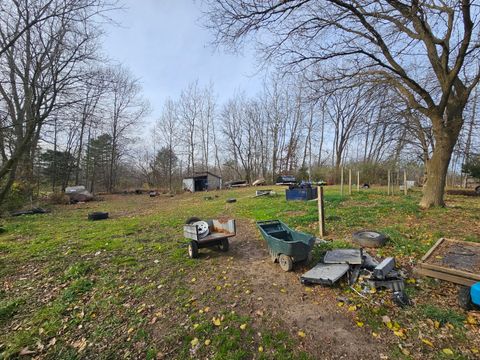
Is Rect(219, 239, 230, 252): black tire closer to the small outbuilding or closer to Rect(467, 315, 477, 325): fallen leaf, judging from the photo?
Rect(467, 315, 477, 325): fallen leaf

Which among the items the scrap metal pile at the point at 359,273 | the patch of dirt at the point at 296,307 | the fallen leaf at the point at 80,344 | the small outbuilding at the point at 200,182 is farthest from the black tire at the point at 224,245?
the small outbuilding at the point at 200,182

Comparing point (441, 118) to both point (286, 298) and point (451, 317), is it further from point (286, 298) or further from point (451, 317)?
point (286, 298)

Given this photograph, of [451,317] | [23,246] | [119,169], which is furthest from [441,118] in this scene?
[119,169]

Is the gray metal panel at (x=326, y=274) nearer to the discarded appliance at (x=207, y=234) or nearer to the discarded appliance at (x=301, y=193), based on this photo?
the discarded appliance at (x=207, y=234)

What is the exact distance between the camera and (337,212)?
841cm

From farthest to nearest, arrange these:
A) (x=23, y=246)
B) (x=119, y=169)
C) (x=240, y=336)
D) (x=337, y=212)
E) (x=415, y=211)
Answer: (x=119, y=169)
(x=337, y=212)
(x=415, y=211)
(x=23, y=246)
(x=240, y=336)

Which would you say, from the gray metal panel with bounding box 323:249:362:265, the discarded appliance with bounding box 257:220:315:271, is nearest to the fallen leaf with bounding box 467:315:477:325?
the gray metal panel with bounding box 323:249:362:265

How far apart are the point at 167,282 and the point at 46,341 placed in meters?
1.71

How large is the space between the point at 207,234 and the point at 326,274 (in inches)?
111

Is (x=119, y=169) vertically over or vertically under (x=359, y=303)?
over

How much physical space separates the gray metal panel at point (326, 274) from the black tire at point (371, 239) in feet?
5.22

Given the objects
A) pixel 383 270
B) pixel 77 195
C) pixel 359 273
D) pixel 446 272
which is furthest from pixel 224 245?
pixel 77 195

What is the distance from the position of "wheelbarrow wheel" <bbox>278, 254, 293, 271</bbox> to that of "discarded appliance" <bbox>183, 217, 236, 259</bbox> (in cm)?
136

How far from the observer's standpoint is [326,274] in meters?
3.59
